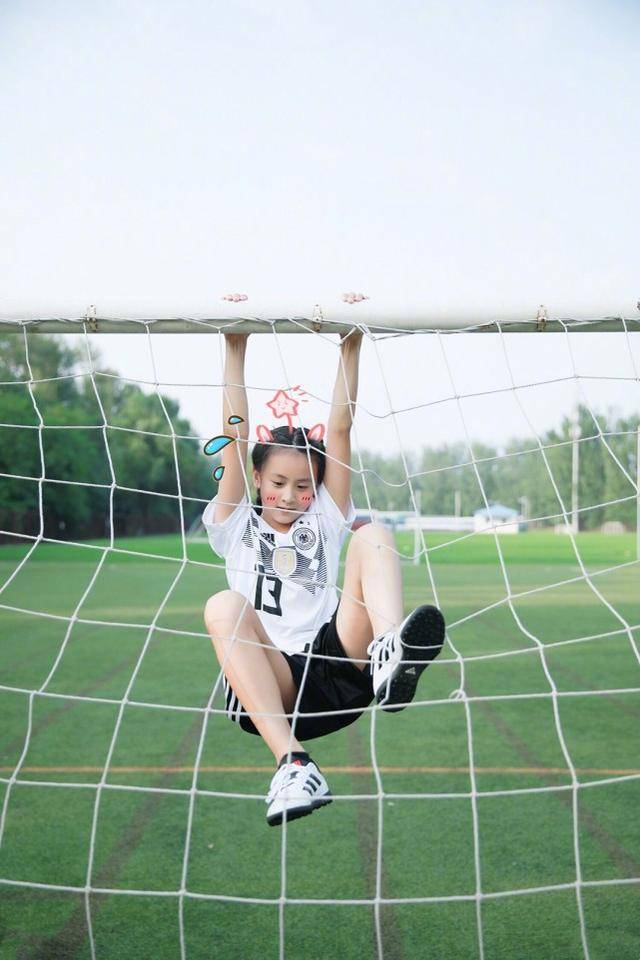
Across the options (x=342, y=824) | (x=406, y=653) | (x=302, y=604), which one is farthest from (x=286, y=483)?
(x=342, y=824)

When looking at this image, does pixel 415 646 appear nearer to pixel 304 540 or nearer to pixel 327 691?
pixel 327 691

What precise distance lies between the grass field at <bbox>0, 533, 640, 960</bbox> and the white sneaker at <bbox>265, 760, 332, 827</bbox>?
16 centimetres

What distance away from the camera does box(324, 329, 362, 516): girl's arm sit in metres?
3.01

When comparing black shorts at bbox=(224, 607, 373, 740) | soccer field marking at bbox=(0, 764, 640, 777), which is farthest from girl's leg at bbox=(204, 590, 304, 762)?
soccer field marking at bbox=(0, 764, 640, 777)

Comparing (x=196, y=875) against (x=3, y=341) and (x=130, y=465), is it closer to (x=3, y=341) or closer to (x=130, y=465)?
(x=3, y=341)

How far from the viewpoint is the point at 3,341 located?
34344 millimetres

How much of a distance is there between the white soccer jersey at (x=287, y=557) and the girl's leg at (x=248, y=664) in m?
0.28

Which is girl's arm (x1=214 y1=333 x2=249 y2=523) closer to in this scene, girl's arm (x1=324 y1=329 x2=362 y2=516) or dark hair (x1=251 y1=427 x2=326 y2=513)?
dark hair (x1=251 y1=427 x2=326 y2=513)

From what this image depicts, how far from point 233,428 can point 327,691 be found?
34.6 inches

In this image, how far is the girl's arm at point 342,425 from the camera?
3.01m

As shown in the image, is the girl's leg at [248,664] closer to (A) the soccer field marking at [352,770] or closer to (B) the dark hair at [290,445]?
(B) the dark hair at [290,445]

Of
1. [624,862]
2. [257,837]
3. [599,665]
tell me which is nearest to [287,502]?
[257,837]

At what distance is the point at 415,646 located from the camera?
91.8 inches

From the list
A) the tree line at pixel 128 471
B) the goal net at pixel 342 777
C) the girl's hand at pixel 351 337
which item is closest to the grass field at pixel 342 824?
the goal net at pixel 342 777
